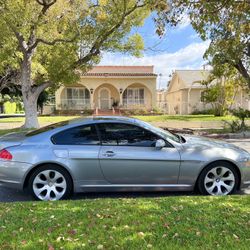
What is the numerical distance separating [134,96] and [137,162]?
33111 mm

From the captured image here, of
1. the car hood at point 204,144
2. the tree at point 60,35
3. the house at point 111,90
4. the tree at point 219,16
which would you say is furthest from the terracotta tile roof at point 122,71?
the car hood at point 204,144

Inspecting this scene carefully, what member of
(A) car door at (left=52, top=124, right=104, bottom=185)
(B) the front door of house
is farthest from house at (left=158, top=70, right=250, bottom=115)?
(A) car door at (left=52, top=124, right=104, bottom=185)

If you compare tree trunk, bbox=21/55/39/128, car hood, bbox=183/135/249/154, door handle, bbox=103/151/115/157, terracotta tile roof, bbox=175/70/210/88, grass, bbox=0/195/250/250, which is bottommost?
grass, bbox=0/195/250/250

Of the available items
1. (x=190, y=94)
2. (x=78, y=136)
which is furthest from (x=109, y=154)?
(x=190, y=94)

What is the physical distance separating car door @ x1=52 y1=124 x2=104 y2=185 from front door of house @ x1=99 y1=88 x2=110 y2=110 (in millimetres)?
32498

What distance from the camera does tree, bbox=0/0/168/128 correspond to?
1398cm

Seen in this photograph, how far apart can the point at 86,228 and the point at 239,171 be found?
3.33 metres

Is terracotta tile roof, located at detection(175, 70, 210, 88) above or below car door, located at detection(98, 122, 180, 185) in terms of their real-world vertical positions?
above

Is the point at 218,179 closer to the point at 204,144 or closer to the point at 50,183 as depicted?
the point at 204,144

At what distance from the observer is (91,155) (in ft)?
19.3

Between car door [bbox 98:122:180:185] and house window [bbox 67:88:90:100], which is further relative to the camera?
house window [bbox 67:88:90:100]

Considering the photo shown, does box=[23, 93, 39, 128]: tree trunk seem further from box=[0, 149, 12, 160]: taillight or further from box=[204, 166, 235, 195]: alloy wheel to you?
box=[204, 166, 235, 195]: alloy wheel

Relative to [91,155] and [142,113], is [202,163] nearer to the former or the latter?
[91,155]

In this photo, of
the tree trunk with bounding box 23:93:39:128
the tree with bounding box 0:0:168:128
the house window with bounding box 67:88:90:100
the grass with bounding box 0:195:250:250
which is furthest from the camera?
the house window with bounding box 67:88:90:100
